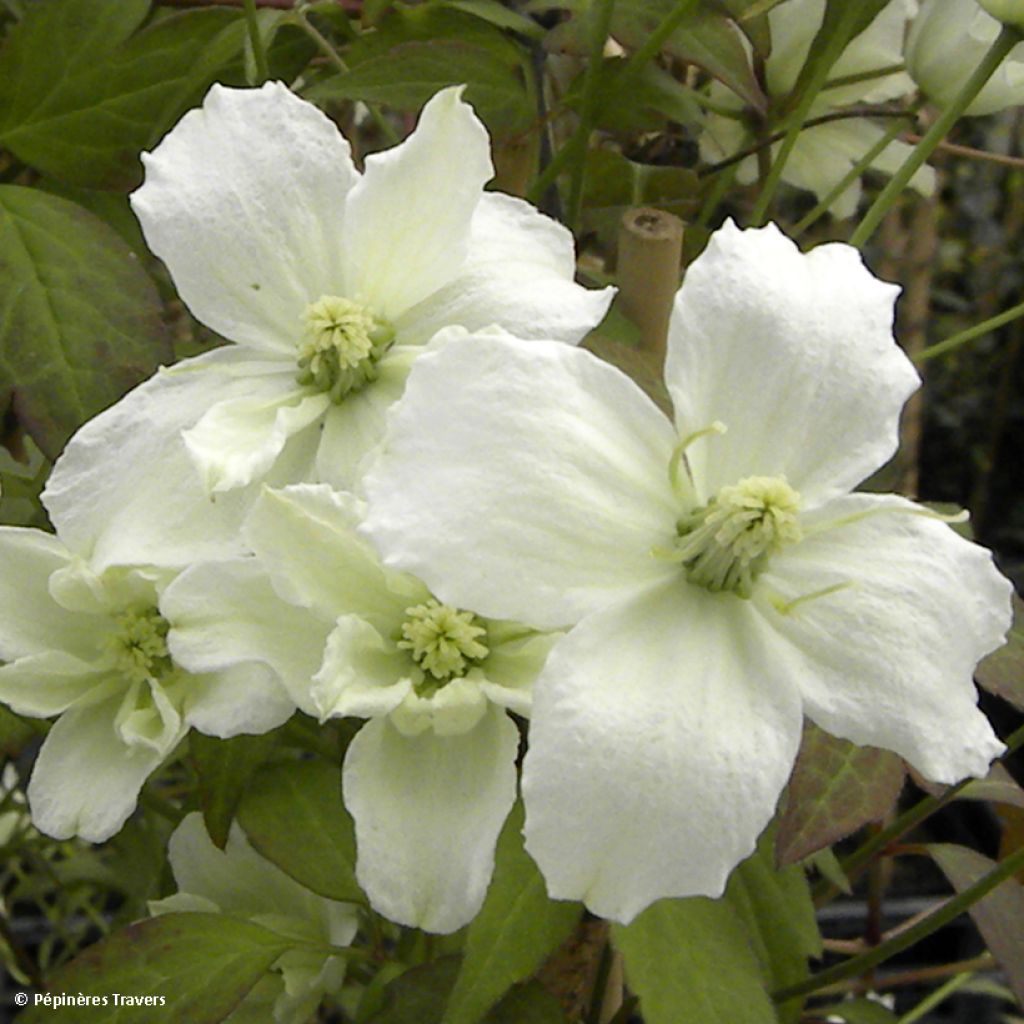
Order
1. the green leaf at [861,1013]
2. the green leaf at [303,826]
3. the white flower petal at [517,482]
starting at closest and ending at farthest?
the white flower petal at [517,482]
the green leaf at [303,826]
the green leaf at [861,1013]

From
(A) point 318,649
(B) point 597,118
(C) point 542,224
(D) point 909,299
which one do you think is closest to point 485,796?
(A) point 318,649

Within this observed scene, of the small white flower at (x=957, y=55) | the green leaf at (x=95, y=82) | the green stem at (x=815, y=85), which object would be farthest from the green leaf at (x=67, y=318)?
the small white flower at (x=957, y=55)

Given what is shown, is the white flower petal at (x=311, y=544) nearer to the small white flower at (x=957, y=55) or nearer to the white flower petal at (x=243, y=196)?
the white flower petal at (x=243, y=196)

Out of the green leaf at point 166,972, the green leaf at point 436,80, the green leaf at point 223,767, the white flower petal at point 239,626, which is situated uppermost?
the green leaf at point 436,80

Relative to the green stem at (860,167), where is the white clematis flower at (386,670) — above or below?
below

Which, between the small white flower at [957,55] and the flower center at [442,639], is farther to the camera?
the small white flower at [957,55]

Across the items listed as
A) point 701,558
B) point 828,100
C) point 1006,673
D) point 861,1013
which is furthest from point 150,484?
point 861,1013

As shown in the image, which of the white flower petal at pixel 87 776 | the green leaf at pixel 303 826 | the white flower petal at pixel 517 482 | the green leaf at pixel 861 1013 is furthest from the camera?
the green leaf at pixel 861 1013

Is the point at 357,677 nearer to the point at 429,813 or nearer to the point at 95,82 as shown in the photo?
the point at 429,813
